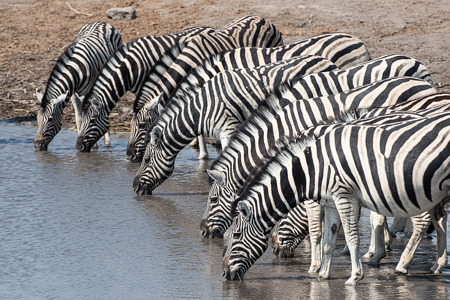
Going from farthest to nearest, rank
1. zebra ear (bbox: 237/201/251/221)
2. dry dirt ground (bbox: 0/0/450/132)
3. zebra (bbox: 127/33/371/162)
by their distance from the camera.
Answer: dry dirt ground (bbox: 0/0/450/132) < zebra (bbox: 127/33/371/162) < zebra ear (bbox: 237/201/251/221)

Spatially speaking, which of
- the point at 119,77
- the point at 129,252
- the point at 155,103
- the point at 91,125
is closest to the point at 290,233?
the point at 129,252

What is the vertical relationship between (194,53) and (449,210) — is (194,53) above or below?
above

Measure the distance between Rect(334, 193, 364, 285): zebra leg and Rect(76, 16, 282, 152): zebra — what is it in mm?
5597

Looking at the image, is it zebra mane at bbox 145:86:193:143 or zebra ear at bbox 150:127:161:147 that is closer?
zebra ear at bbox 150:127:161:147

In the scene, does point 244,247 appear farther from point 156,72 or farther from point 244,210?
point 156,72

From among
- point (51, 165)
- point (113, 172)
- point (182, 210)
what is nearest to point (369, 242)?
point (182, 210)

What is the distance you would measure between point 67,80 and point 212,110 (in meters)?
4.34

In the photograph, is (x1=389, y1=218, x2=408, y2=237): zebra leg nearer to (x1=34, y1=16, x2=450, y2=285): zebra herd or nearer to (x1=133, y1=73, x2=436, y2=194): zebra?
(x1=34, y1=16, x2=450, y2=285): zebra herd

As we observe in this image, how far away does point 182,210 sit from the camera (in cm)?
908

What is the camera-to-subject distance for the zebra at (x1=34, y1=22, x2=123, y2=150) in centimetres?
1265

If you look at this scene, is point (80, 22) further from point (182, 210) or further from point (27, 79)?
point (182, 210)

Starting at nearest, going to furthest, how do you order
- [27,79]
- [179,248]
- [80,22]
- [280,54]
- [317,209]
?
[317,209] < [179,248] < [280,54] < [27,79] < [80,22]

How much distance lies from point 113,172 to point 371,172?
5.41m

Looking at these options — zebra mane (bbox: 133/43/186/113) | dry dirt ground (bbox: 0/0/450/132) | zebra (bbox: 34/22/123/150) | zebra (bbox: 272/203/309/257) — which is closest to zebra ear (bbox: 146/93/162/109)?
zebra mane (bbox: 133/43/186/113)
